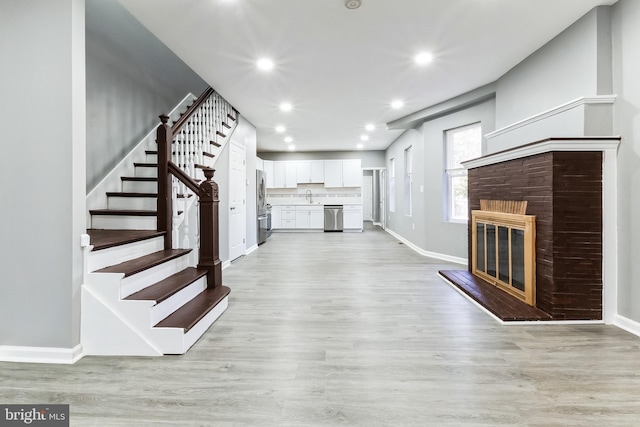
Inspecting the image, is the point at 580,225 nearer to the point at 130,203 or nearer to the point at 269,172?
the point at 130,203

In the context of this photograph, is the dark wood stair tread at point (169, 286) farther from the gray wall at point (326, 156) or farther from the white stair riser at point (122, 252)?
the gray wall at point (326, 156)

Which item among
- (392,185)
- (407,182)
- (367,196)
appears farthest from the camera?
(367,196)

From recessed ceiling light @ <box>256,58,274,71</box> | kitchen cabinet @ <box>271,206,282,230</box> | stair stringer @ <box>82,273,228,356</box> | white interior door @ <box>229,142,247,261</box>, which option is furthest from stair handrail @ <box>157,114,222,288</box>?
kitchen cabinet @ <box>271,206,282,230</box>

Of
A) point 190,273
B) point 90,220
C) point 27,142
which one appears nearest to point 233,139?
point 90,220

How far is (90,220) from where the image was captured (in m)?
3.01

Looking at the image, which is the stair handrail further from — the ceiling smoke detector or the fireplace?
the fireplace

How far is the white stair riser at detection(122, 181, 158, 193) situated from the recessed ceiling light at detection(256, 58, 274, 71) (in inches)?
73.8

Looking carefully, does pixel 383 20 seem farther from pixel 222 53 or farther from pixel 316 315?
pixel 316 315

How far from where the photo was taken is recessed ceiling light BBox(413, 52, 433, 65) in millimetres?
3241

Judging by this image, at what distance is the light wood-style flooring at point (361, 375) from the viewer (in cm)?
142

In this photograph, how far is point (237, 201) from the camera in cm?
510

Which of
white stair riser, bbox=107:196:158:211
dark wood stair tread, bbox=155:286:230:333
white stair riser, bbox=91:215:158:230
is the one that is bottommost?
dark wood stair tread, bbox=155:286:230:333

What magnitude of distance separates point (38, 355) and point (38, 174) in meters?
1.12

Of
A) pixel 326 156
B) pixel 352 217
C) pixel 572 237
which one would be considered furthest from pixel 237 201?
pixel 326 156
